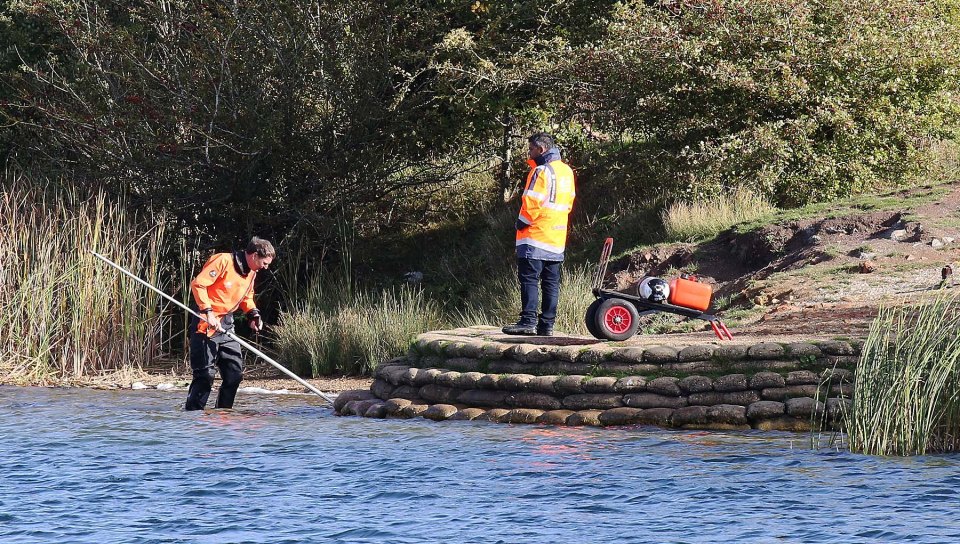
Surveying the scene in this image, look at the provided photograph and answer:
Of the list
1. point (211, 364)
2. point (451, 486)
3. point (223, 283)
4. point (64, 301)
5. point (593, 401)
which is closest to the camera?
point (451, 486)

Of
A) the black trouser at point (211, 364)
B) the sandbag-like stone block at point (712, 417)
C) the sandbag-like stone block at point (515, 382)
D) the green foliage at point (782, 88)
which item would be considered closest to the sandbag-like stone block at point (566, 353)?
the sandbag-like stone block at point (515, 382)

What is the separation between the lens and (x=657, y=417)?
1077cm

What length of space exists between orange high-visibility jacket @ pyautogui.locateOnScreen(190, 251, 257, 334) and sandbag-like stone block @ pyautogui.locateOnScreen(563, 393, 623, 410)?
9.97 ft

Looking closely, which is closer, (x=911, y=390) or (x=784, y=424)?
(x=911, y=390)

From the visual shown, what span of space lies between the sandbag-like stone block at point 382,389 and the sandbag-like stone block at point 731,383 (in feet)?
10.6

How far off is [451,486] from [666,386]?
2.65 m

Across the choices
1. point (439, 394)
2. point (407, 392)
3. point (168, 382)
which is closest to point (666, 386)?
point (439, 394)

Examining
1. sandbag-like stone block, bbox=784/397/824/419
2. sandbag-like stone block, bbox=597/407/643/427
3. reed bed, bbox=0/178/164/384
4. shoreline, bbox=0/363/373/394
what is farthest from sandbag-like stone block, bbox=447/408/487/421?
reed bed, bbox=0/178/164/384

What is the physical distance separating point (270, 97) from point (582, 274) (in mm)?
5692

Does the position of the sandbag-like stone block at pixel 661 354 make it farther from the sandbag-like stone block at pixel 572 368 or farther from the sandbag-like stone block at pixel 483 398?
the sandbag-like stone block at pixel 483 398

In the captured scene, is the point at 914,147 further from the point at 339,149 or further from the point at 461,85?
the point at 339,149

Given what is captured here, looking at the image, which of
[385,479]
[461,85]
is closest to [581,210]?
[461,85]

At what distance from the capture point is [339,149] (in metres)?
19.3

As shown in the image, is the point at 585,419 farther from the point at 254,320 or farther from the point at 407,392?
the point at 254,320
